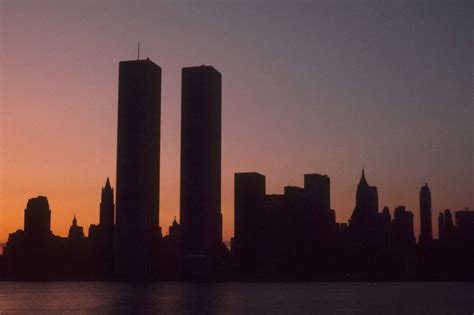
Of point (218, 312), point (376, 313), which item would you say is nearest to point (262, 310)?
point (218, 312)

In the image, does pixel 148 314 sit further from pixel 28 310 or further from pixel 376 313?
pixel 376 313

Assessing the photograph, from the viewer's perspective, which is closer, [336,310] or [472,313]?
[472,313]

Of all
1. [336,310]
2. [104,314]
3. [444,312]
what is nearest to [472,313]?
[444,312]

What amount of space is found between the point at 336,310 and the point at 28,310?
76289mm

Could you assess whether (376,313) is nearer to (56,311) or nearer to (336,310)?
(336,310)

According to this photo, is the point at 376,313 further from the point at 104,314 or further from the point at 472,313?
the point at 104,314

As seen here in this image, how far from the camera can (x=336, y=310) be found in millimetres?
193875

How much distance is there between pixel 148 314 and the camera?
171 meters

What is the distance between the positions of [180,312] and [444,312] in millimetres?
61643

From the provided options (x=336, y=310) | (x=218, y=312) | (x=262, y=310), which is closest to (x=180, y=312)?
(x=218, y=312)

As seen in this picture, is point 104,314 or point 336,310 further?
point 336,310

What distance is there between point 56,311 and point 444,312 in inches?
3653

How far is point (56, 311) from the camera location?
19000 centimetres

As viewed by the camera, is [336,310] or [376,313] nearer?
[376,313]
